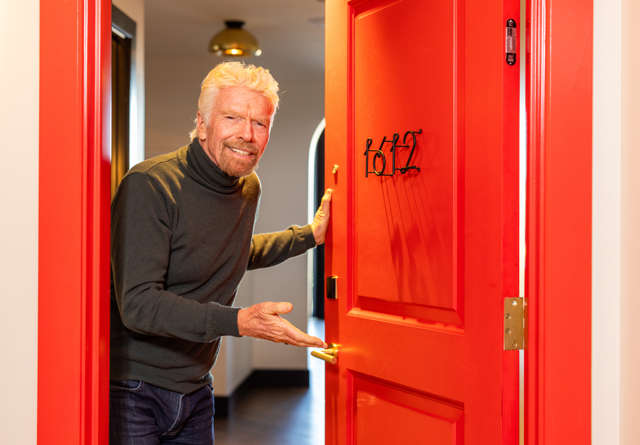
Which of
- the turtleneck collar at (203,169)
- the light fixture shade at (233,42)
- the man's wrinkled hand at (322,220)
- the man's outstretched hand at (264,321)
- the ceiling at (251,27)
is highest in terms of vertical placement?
the ceiling at (251,27)

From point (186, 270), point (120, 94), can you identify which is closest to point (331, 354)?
point (186, 270)

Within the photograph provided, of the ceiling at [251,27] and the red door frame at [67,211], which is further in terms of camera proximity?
the ceiling at [251,27]

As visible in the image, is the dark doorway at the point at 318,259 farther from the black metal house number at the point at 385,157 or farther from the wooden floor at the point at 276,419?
the black metal house number at the point at 385,157

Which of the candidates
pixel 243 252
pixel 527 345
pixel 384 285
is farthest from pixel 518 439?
pixel 243 252

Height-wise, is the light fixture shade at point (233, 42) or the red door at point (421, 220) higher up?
the light fixture shade at point (233, 42)

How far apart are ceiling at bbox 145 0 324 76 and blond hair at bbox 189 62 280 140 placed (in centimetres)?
226

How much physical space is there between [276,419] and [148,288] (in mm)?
3245

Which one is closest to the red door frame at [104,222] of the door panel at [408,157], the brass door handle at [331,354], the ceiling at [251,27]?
the door panel at [408,157]

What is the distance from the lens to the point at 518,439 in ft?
4.76
